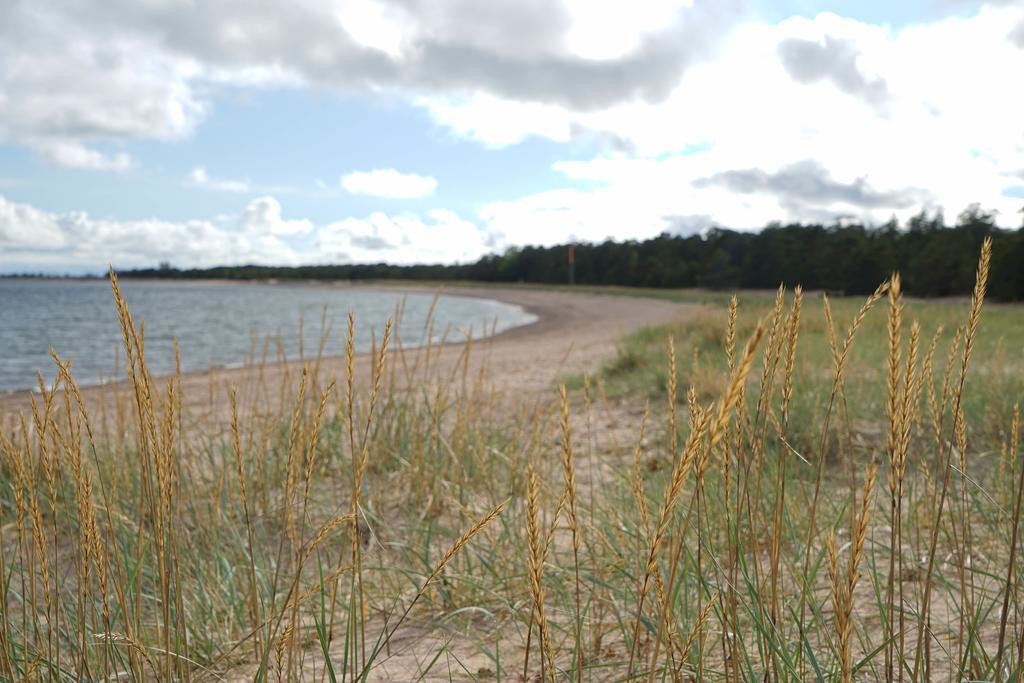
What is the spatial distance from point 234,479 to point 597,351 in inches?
505

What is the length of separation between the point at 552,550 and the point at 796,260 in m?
50.6

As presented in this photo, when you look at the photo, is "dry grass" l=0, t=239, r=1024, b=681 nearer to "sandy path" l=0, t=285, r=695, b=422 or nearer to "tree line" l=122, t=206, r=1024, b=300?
"sandy path" l=0, t=285, r=695, b=422

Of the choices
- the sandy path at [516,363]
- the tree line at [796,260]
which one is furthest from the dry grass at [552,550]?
the tree line at [796,260]

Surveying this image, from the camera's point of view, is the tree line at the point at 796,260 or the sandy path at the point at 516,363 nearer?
the sandy path at the point at 516,363

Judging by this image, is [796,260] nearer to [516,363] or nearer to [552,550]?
[516,363]

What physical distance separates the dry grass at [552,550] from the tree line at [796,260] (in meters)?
6.32

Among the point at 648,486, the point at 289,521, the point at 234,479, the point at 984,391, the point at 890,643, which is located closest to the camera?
the point at 890,643

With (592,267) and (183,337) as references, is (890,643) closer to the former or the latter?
(183,337)

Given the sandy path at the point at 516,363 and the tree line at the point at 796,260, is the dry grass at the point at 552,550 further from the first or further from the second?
the tree line at the point at 796,260

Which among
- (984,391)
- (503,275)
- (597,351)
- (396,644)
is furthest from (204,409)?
(503,275)

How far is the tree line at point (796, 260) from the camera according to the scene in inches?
1288

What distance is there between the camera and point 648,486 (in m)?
3.39

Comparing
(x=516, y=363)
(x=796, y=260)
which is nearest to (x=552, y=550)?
(x=516, y=363)

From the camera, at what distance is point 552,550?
240cm
